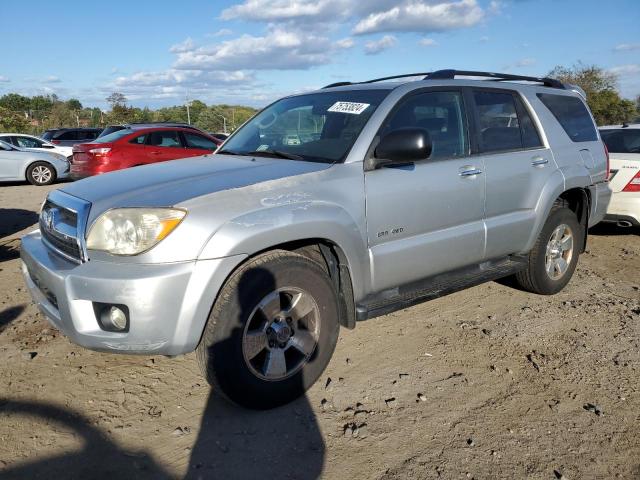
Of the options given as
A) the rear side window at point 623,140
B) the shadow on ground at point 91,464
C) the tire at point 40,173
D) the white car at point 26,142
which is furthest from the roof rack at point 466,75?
the white car at point 26,142

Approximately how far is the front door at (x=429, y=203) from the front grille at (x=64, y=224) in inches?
64.2

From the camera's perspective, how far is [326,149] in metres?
3.38

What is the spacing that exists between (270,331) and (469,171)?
1.87m

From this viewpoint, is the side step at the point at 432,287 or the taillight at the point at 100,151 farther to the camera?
the taillight at the point at 100,151

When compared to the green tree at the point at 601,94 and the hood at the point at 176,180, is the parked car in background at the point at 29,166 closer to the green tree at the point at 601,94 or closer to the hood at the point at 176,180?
the hood at the point at 176,180

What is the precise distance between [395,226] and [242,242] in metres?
1.11

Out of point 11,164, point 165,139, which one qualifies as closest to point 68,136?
point 11,164

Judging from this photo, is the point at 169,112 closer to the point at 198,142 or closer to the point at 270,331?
the point at 198,142

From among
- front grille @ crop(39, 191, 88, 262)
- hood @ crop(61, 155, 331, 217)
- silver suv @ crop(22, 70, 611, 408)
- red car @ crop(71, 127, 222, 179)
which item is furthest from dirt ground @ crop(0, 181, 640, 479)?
red car @ crop(71, 127, 222, 179)

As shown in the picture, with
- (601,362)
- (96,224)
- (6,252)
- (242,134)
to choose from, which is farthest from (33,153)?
(601,362)

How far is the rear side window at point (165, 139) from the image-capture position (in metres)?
11.9

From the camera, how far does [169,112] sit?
203ft

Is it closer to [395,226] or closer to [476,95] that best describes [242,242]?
[395,226]

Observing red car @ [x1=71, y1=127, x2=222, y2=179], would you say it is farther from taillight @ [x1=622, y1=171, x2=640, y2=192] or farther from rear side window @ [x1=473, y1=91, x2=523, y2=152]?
rear side window @ [x1=473, y1=91, x2=523, y2=152]
